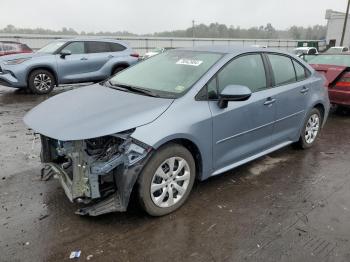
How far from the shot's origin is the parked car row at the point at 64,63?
9570mm

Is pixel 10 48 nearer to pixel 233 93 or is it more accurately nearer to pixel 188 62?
pixel 188 62

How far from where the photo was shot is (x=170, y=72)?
390 cm

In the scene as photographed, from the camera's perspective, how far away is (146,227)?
3096mm

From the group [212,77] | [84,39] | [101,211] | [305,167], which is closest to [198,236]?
[101,211]

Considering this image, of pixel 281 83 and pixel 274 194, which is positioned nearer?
pixel 274 194

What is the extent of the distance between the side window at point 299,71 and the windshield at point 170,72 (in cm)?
153

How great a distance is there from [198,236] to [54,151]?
1732 millimetres

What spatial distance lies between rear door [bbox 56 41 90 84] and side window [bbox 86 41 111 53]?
203mm

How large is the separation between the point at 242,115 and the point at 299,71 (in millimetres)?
1646

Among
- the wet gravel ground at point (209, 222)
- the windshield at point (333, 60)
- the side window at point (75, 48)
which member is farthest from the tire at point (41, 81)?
the windshield at point (333, 60)

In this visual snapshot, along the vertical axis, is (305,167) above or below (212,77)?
below

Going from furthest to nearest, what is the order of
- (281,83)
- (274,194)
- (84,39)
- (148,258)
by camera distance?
(84,39) < (281,83) < (274,194) < (148,258)

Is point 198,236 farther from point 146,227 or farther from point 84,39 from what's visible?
point 84,39

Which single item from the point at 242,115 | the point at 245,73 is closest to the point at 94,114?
the point at 242,115
